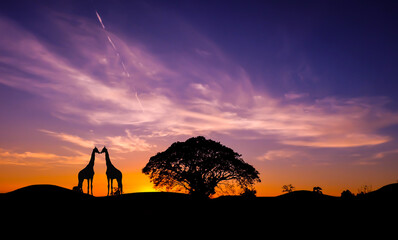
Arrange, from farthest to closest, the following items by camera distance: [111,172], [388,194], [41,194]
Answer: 1. [111,172]
2. [41,194]
3. [388,194]

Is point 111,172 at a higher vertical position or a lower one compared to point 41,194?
higher

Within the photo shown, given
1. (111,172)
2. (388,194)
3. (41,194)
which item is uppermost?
(111,172)

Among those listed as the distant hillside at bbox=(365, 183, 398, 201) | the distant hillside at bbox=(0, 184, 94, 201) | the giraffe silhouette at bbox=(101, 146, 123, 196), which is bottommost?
the distant hillside at bbox=(365, 183, 398, 201)

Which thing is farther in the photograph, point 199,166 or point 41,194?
point 199,166

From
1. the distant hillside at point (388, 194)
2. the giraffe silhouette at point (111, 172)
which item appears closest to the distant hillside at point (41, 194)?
the giraffe silhouette at point (111, 172)

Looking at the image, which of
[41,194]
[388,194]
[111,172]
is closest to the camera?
[388,194]

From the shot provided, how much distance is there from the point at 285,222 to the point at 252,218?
6.18 ft

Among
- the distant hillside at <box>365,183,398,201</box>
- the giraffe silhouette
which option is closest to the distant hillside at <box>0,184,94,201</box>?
the giraffe silhouette

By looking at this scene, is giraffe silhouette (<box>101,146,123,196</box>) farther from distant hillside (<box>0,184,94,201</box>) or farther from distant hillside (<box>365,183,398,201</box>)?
distant hillside (<box>365,183,398,201</box>)

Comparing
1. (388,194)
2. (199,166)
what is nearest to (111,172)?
(199,166)

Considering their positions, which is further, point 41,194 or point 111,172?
point 111,172

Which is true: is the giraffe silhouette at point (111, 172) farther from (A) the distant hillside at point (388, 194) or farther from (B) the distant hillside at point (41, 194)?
(A) the distant hillside at point (388, 194)

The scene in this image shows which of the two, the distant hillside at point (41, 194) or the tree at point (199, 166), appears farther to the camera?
the tree at point (199, 166)

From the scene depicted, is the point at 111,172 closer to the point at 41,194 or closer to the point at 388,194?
the point at 41,194
